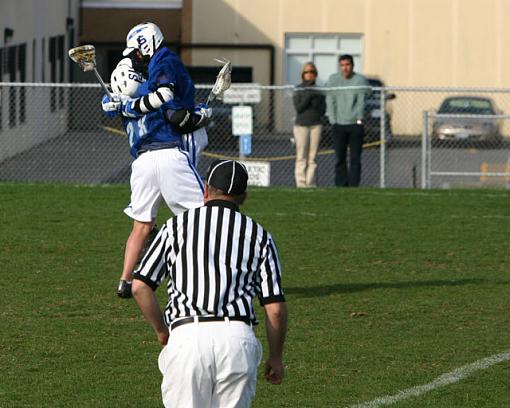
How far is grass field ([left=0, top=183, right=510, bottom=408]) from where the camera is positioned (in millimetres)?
8320

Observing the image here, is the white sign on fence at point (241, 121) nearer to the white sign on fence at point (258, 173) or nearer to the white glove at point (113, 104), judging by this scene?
the white sign on fence at point (258, 173)

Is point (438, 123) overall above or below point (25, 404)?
above

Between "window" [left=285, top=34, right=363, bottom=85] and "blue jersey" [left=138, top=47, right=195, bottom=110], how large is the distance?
3293 centimetres

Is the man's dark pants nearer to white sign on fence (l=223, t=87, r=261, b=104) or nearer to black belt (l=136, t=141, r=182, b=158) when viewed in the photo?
white sign on fence (l=223, t=87, r=261, b=104)

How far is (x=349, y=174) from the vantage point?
786 inches

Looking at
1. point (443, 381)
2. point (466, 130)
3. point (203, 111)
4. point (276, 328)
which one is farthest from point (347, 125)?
point (276, 328)

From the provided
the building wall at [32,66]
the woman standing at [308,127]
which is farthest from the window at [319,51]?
the woman standing at [308,127]

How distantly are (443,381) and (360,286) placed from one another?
11.3 feet

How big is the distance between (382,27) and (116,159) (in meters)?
20.1

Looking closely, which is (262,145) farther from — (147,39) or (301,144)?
A: (147,39)

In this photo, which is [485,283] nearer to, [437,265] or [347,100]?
[437,265]

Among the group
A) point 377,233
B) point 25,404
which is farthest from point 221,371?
point 377,233

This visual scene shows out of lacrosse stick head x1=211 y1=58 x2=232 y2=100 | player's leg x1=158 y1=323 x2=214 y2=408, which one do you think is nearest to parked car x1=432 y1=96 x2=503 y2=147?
lacrosse stick head x1=211 y1=58 x2=232 y2=100

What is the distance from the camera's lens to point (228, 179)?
19.2 ft
